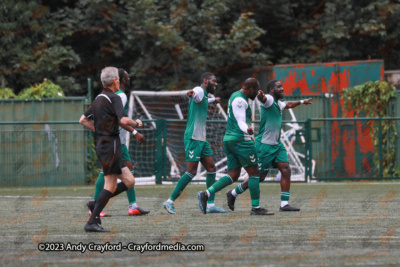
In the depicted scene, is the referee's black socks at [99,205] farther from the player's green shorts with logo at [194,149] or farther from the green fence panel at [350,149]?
Result: the green fence panel at [350,149]

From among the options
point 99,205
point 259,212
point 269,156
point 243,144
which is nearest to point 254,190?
point 259,212

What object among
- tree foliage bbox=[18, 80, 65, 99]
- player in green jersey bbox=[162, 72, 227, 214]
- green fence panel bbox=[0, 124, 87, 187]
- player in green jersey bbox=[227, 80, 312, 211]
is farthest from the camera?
tree foliage bbox=[18, 80, 65, 99]

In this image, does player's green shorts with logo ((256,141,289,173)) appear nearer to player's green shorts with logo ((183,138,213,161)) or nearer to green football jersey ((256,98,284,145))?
green football jersey ((256,98,284,145))

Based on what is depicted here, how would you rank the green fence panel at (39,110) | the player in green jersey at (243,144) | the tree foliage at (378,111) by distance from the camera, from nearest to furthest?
the player in green jersey at (243,144) < the tree foliage at (378,111) < the green fence panel at (39,110)

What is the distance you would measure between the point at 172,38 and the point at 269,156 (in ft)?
42.2

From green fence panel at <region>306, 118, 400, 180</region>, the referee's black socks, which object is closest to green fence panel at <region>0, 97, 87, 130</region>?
green fence panel at <region>306, 118, 400, 180</region>

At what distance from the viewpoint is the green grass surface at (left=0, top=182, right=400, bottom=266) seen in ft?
20.7

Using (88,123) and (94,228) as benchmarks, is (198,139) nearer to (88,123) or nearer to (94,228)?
(88,123)

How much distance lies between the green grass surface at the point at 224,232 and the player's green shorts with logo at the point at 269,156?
71cm

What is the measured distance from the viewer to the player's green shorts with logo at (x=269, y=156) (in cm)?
1133

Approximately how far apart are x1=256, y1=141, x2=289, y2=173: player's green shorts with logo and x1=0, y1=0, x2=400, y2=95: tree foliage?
41.7 feet

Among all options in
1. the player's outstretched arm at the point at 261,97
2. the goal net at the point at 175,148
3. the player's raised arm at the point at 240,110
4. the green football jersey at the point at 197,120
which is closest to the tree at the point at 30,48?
the goal net at the point at 175,148

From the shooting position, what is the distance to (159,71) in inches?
973

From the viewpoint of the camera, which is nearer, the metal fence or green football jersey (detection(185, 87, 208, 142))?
green football jersey (detection(185, 87, 208, 142))
